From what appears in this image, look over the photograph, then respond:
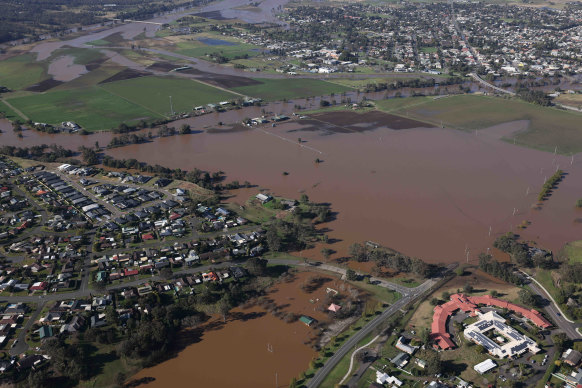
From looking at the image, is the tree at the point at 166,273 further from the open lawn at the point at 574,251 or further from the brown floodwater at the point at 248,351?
the open lawn at the point at 574,251

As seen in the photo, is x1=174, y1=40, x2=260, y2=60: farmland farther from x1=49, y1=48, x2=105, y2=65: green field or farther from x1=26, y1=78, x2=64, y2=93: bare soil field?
x1=26, y1=78, x2=64, y2=93: bare soil field

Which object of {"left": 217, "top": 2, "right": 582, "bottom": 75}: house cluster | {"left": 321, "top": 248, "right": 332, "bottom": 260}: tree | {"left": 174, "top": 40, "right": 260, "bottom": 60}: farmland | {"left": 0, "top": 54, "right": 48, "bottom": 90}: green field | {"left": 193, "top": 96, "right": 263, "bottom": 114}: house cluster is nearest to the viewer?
{"left": 321, "top": 248, "right": 332, "bottom": 260}: tree

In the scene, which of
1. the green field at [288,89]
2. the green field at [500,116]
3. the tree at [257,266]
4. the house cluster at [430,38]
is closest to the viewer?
the tree at [257,266]

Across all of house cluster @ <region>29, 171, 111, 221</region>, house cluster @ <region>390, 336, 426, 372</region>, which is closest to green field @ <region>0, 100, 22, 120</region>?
house cluster @ <region>29, 171, 111, 221</region>

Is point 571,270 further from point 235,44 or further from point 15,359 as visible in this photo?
point 235,44

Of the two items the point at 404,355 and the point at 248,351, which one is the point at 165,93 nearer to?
the point at 248,351

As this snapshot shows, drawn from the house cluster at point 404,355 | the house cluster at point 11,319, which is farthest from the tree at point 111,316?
the house cluster at point 404,355
